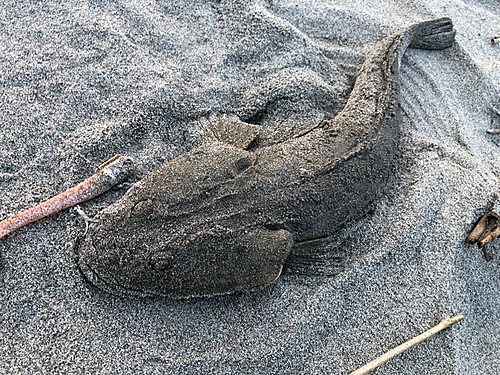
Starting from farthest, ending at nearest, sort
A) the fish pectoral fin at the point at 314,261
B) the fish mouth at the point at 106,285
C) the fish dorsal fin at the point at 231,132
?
the fish dorsal fin at the point at 231,132, the fish pectoral fin at the point at 314,261, the fish mouth at the point at 106,285

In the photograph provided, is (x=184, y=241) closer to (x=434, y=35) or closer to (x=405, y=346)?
(x=405, y=346)

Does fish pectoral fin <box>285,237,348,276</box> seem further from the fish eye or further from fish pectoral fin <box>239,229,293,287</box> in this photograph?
the fish eye

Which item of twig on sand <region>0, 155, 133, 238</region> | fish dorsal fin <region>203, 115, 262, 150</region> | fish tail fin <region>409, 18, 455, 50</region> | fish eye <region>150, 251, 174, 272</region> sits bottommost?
twig on sand <region>0, 155, 133, 238</region>

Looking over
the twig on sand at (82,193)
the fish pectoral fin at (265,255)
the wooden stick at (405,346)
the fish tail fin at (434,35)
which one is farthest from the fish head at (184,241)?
the fish tail fin at (434,35)

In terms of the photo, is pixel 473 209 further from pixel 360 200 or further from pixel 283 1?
pixel 283 1

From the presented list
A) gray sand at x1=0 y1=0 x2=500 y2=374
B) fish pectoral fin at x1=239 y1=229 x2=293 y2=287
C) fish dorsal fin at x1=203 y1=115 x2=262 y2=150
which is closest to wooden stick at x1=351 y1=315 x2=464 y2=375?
gray sand at x1=0 y1=0 x2=500 y2=374

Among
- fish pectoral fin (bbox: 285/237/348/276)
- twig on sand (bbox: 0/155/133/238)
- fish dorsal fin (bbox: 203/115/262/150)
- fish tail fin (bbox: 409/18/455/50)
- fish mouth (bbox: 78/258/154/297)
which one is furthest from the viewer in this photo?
fish tail fin (bbox: 409/18/455/50)

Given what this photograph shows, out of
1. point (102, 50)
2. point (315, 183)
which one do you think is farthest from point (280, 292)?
point (102, 50)

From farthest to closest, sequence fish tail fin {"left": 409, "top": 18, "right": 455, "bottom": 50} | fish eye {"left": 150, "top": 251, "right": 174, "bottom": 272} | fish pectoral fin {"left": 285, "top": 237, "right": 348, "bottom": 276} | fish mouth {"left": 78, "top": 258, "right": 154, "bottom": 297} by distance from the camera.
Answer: fish tail fin {"left": 409, "top": 18, "right": 455, "bottom": 50} < fish pectoral fin {"left": 285, "top": 237, "right": 348, "bottom": 276} < fish mouth {"left": 78, "top": 258, "right": 154, "bottom": 297} < fish eye {"left": 150, "top": 251, "right": 174, "bottom": 272}

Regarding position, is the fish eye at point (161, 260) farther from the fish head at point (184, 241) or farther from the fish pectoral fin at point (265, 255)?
the fish pectoral fin at point (265, 255)
